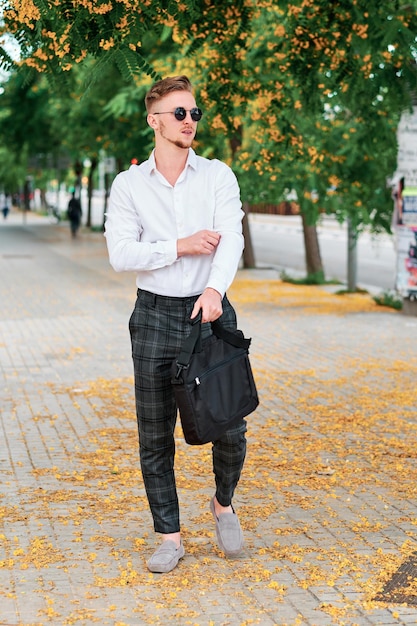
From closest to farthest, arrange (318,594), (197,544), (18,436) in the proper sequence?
(318,594) < (197,544) < (18,436)

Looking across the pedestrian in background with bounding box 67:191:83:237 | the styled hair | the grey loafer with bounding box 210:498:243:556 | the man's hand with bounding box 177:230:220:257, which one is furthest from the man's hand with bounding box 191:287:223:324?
the pedestrian in background with bounding box 67:191:83:237

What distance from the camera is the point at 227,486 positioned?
17.8 feet

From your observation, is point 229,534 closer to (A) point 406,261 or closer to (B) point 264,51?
(B) point 264,51

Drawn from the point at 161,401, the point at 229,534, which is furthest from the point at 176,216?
the point at 229,534

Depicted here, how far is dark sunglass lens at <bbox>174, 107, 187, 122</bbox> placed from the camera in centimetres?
508

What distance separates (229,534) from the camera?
17.7 feet

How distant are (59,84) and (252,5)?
200 centimetres

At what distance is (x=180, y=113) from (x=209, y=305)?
0.80m

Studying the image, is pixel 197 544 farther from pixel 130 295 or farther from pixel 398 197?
pixel 130 295

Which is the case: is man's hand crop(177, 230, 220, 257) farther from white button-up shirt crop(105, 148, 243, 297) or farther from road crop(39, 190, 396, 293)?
road crop(39, 190, 396, 293)

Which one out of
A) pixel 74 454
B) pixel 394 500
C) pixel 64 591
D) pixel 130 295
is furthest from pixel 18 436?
pixel 130 295

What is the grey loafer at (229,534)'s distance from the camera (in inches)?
212

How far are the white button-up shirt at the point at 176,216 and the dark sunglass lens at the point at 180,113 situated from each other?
7.5 inches

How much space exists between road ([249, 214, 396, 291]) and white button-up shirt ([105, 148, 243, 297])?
1304cm
